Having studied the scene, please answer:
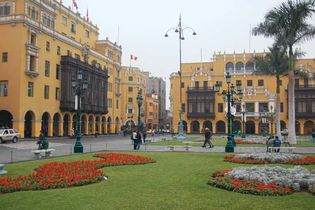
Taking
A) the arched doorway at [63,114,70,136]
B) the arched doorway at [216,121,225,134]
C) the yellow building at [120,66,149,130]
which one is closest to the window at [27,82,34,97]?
the arched doorway at [63,114,70,136]

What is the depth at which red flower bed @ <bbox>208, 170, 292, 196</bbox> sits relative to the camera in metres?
9.31

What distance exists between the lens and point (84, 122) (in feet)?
200

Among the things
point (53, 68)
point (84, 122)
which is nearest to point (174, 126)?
point (84, 122)

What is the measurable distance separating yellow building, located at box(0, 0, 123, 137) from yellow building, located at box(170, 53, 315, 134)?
60.2 feet

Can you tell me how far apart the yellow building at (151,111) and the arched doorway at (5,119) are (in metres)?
59.1

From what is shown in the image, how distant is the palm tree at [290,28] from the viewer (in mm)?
30859

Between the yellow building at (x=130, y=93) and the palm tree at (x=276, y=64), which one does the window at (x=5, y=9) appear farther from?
the yellow building at (x=130, y=93)

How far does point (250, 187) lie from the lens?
9.73 m

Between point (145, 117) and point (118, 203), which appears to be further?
point (145, 117)

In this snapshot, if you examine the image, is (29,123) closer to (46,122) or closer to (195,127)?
(46,122)

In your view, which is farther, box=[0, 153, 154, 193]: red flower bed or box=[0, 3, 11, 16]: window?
box=[0, 3, 11, 16]: window

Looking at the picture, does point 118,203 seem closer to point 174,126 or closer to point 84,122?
point 84,122

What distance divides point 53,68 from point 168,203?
44968 millimetres

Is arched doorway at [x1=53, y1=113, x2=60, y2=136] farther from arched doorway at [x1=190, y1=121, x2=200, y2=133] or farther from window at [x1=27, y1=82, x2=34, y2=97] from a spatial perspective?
arched doorway at [x1=190, y1=121, x2=200, y2=133]
